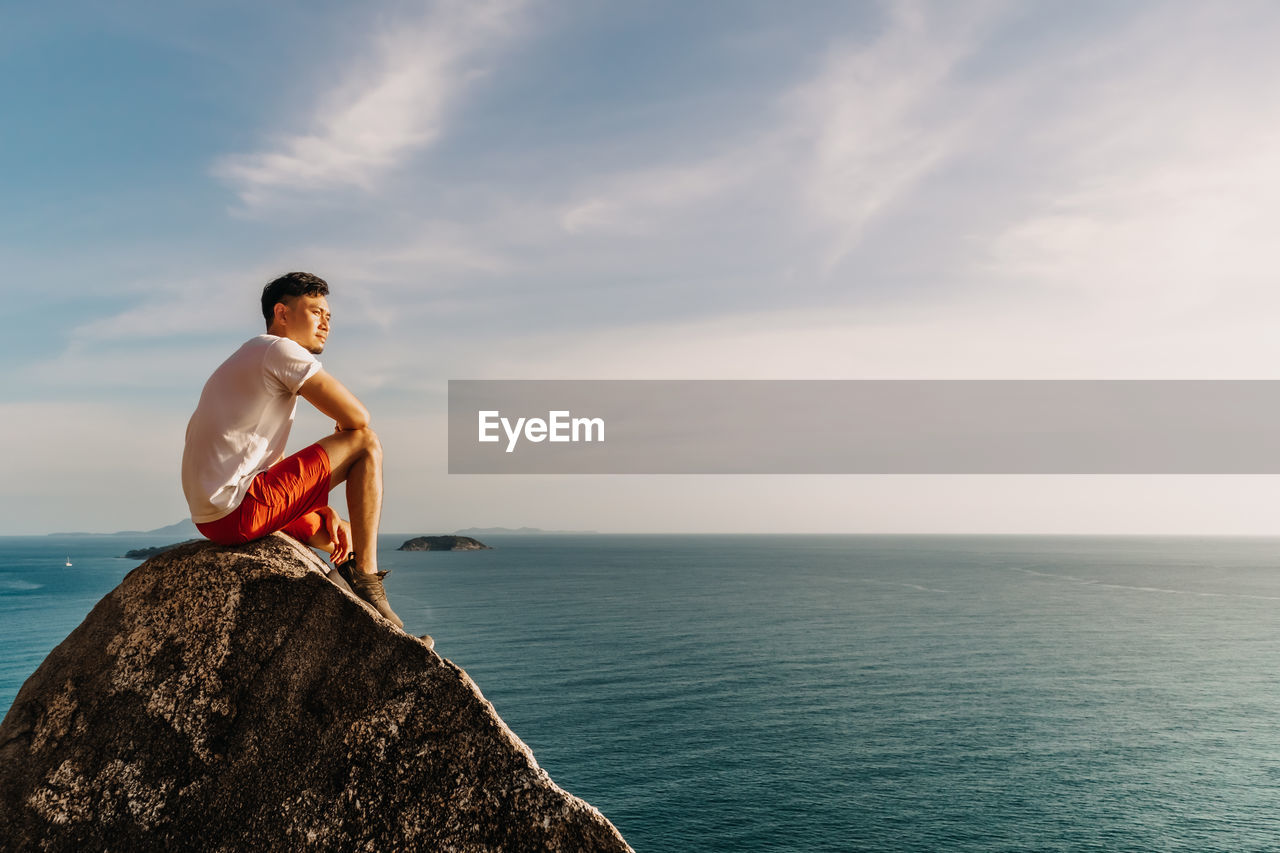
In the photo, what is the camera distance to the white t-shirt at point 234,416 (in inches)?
223

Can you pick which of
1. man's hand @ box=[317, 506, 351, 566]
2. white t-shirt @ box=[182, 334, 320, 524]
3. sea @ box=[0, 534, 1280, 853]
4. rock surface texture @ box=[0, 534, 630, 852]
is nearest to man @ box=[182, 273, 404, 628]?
white t-shirt @ box=[182, 334, 320, 524]

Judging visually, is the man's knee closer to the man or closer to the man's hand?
the man

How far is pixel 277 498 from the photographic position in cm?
592

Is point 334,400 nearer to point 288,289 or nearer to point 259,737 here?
point 288,289

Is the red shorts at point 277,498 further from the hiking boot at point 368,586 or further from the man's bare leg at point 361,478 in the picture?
the hiking boot at point 368,586

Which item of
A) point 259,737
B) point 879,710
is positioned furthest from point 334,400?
point 879,710

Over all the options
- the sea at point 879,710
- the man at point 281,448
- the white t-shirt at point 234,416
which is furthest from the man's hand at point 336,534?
the sea at point 879,710

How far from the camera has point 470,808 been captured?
16.1 ft

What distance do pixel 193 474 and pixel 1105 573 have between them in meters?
200

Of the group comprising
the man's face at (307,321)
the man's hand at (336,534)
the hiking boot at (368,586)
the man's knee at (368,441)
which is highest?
the man's face at (307,321)

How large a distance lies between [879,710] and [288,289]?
196 feet

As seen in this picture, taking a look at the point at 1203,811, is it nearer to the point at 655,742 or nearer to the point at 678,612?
the point at 655,742

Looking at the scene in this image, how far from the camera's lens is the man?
570 cm

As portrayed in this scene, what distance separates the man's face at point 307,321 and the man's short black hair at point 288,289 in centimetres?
5
